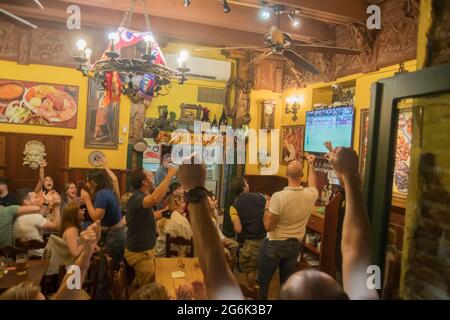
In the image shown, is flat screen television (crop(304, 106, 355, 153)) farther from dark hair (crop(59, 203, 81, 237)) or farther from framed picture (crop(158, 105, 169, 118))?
dark hair (crop(59, 203, 81, 237))

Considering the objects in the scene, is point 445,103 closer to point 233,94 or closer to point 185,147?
point 233,94

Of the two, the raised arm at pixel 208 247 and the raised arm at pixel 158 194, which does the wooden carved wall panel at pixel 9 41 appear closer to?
the raised arm at pixel 158 194

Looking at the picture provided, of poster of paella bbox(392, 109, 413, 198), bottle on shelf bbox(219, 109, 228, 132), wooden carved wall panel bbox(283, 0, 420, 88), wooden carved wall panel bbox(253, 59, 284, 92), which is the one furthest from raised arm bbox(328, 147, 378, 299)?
bottle on shelf bbox(219, 109, 228, 132)

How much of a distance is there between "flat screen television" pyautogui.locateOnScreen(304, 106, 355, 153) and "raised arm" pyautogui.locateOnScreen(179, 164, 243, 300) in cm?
443

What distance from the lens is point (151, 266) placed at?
10.2 feet

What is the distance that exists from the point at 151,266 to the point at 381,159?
2332mm

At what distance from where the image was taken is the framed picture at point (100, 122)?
664 centimetres

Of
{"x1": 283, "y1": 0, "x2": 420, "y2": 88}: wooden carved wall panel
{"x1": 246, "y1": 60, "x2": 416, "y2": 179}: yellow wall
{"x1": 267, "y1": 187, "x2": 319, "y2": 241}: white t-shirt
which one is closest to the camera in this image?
{"x1": 267, "y1": 187, "x2": 319, "y2": 241}: white t-shirt

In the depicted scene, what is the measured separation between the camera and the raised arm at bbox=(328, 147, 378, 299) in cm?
120

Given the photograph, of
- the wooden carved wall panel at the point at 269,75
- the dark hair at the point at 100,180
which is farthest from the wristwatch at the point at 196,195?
the wooden carved wall panel at the point at 269,75

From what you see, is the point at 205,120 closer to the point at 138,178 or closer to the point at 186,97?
the point at 186,97

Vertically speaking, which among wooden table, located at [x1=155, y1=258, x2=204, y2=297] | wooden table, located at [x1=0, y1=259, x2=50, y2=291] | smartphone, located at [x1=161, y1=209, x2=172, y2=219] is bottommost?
wooden table, located at [x1=0, y1=259, x2=50, y2=291]

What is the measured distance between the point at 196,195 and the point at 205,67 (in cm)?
711
